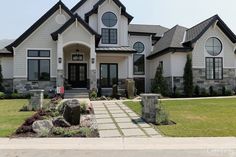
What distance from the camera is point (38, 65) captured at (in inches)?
915

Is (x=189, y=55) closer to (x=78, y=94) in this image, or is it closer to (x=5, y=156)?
(x=78, y=94)

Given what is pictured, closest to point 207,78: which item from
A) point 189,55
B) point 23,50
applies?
point 189,55

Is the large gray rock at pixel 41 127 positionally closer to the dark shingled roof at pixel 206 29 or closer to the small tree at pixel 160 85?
the small tree at pixel 160 85

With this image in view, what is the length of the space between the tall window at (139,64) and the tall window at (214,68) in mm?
6776

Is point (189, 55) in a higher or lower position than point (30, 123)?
higher

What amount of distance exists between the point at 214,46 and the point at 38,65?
15.0m

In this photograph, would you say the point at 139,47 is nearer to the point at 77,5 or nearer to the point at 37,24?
the point at 77,5

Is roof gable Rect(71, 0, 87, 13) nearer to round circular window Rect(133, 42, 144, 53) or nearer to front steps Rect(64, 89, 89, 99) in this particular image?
round circular window Rect(133, 42, 144, 53)

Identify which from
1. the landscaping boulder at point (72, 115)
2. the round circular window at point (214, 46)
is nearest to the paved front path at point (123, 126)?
the landscaping boulder at point (72, 115)

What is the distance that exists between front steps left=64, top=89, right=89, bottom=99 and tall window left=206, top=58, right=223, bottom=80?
1053 cm

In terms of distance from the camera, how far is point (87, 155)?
6387 millimetres

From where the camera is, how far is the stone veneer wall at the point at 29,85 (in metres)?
23.0

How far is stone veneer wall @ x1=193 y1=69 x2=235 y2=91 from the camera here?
24.3 metres

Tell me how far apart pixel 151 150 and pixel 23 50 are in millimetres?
18802
